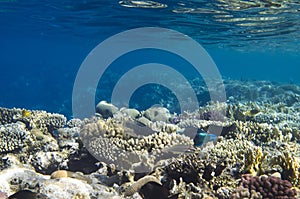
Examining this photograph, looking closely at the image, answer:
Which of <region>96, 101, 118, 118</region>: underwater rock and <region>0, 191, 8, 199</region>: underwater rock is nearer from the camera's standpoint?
<region>0, 191, 8, 199</region>: underwater rock

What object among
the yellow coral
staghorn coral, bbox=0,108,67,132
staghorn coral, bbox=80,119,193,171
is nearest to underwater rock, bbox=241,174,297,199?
the yellow coral

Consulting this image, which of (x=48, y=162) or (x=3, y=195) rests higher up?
(x=3, y=195)

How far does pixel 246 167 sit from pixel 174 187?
162 cm

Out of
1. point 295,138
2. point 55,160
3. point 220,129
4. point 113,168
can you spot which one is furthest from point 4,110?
point 295,138

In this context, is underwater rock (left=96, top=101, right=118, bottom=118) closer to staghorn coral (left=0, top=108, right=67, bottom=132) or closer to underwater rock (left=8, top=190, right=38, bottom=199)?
staghorn coral (left=0, top=108, right=67, bottom=132)

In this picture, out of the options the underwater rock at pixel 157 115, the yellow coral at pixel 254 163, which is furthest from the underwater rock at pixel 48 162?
the underwater rock at pixel 157 115

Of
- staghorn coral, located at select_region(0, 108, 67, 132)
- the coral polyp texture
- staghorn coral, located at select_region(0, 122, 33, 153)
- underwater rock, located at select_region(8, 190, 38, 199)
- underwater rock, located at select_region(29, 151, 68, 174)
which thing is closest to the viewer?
underwater rock, located at select_region(8, 190, 38, 199)

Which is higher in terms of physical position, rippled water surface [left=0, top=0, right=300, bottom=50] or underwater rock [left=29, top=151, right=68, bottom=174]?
rippled water surface [left=0, top=0, right=300, bottom=50]

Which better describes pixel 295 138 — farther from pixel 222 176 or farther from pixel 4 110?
pixel 4 110

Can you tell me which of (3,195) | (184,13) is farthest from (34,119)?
(184,13)

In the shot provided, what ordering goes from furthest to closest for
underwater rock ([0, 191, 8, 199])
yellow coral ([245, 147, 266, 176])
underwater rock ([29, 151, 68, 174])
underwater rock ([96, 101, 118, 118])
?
underwater rock ([96, 101, 118, 118]), underwater rock ([29, 151, 68, 174]), yellow coral ([245, 147, 266, 176]), underwater rock ([0, 191, 8, 199])

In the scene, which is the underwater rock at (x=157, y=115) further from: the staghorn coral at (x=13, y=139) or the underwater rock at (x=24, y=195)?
the underwater rock at (x=24, y=195)

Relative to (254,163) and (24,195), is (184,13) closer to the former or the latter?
(254,163)

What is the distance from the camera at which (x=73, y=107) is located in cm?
3134
